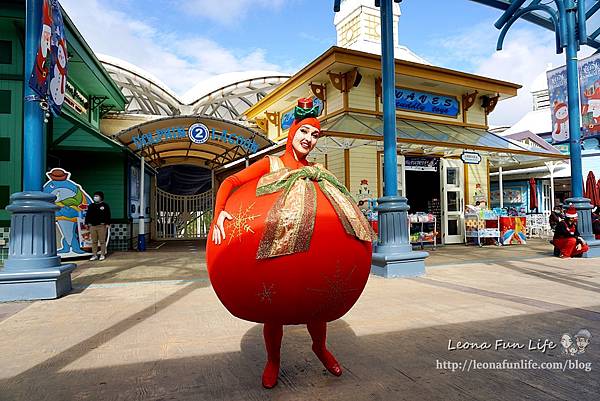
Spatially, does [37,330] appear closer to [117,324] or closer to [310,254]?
[117,324]

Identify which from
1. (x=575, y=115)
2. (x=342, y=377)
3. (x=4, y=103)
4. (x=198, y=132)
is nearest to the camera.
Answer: (x=342, y=377)

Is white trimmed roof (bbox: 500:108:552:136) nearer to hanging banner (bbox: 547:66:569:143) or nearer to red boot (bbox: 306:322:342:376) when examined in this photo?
hanging banner (bbox: 547:66:569:143)

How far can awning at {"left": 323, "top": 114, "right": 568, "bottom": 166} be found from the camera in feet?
32.8

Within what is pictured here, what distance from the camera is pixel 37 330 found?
4.13 m

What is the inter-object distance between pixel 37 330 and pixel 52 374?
1.37 meters

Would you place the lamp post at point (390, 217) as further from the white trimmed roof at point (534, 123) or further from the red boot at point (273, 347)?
the white trimmed roof at point (534, 123)

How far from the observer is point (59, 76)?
19.5 feet

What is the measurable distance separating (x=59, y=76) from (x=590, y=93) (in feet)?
38.6

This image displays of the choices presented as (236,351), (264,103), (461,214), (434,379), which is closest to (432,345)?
(434,379)

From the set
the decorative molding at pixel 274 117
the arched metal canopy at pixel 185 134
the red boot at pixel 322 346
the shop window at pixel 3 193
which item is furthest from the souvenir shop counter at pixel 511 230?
the shop window at pixel 3 193

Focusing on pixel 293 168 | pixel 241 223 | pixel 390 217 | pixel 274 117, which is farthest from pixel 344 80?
pixel 241 223

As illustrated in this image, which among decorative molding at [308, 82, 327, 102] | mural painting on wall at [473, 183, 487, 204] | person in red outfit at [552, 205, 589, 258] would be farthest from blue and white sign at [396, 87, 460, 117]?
person in red outfit at [552, 205, 589, 258]

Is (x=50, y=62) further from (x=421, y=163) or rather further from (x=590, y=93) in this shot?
(x=590, y=93)

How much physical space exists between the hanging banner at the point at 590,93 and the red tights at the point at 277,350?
11.0 m
